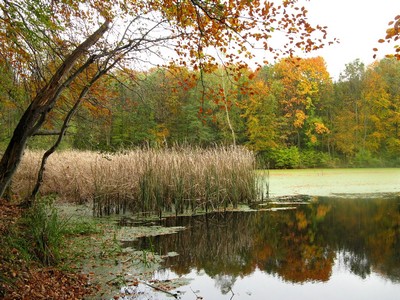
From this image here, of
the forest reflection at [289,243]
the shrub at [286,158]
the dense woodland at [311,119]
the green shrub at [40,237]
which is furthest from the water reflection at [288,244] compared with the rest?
the shrub at [286,158]

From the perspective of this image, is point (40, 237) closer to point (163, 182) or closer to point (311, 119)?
point (163, 182)

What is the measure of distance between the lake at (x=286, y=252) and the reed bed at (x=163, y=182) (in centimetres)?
54

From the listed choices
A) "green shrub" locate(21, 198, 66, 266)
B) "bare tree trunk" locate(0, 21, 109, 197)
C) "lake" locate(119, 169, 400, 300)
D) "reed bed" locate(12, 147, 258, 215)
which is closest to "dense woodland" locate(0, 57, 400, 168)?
"reed bed" locate(12, 147, 258, 215)

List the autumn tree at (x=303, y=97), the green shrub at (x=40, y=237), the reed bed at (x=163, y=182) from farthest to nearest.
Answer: the autumn tree at (x=303, y=97) → the reed bed at (x=163, y=182) → the green shrub at (x=40, y=237)

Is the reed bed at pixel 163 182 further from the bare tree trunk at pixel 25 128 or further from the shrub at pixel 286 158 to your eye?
the shrub at pixel 286 158

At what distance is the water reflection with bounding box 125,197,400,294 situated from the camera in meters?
4.63

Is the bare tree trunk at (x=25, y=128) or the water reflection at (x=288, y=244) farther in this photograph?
the water reflection at (x=288, y=244)

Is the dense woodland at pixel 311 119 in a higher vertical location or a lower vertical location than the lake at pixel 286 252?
higher

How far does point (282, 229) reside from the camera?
6910 millimetres

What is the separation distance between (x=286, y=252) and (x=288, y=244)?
0.49m

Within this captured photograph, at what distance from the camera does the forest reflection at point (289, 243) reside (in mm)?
4723

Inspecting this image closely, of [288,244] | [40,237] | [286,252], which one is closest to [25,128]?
[40,237]

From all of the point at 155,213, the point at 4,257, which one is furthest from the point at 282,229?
the point at 4,257

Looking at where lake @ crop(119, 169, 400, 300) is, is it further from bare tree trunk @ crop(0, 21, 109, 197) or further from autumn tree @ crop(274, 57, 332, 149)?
autumn tree @ crop(274, 57, 332, 149)
